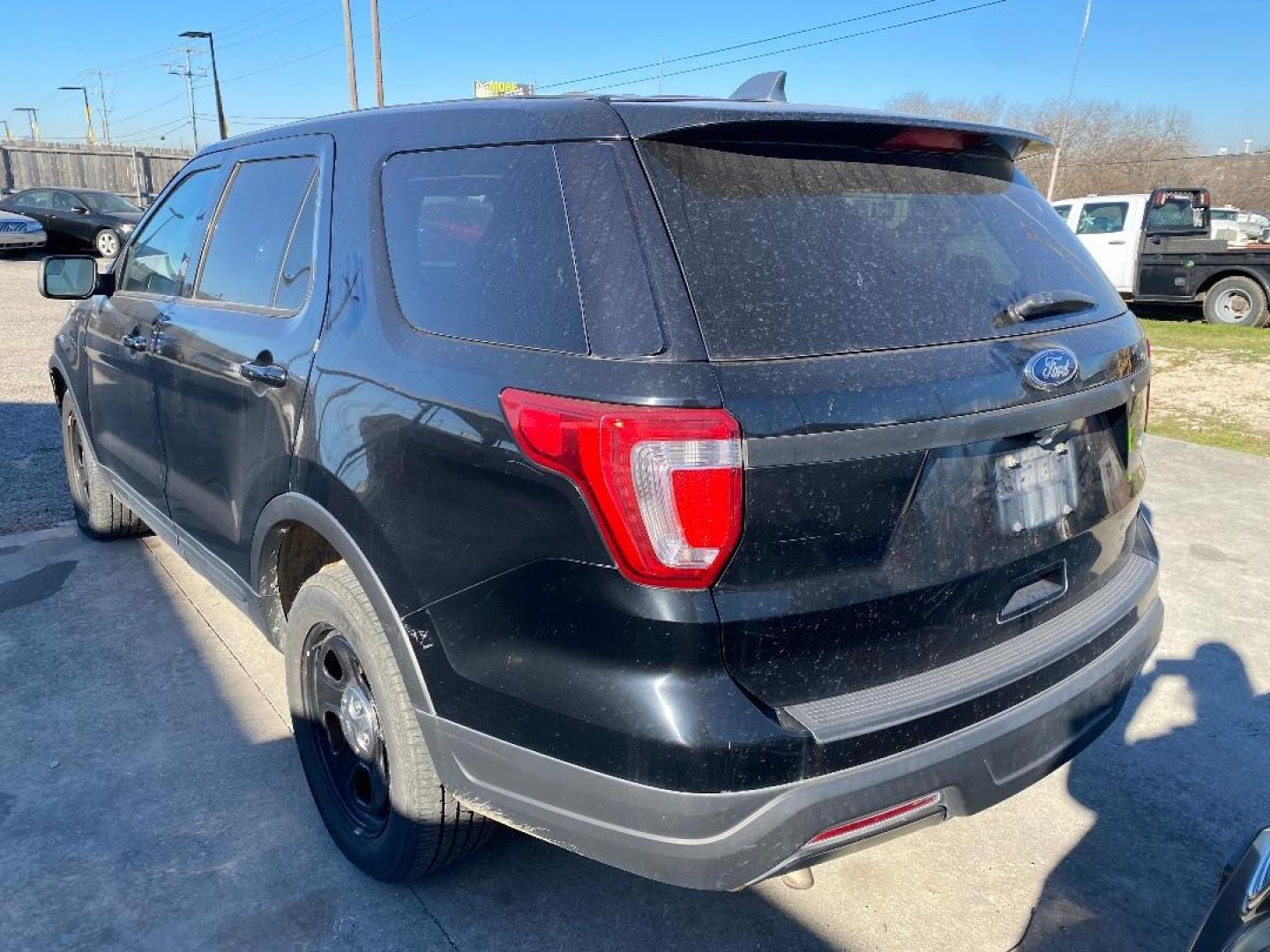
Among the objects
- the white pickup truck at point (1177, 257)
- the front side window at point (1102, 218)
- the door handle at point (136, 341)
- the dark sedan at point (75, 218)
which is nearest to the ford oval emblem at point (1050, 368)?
the door handle at point (136, 341)

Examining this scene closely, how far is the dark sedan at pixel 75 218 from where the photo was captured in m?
20.9

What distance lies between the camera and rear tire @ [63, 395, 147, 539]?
465 cm

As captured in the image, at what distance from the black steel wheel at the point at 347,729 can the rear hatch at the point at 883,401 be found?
1177mm

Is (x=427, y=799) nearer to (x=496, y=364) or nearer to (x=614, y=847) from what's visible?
(x=614, y=847)

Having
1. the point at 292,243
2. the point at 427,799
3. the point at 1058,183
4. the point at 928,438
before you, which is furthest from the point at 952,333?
the point at 1058,183

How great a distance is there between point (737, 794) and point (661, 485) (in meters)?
0.58

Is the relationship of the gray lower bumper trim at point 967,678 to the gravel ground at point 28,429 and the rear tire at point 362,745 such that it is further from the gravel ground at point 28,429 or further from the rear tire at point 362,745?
the gravel ground at point 28,429

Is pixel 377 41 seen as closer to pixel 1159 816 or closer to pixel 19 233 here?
pixel 19 233

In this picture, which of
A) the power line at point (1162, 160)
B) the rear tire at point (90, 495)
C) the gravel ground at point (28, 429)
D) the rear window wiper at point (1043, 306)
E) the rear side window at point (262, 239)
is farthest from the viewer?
the power line at point (1162, 160)

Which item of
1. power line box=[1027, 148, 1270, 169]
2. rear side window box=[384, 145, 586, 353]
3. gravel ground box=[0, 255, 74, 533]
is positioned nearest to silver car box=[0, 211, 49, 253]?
gravel ground box=[0, 255, 74, 533]

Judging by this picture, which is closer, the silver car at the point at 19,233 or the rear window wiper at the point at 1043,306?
the rear window wiper at the point at 1043,306

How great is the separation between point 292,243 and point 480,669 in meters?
1.47

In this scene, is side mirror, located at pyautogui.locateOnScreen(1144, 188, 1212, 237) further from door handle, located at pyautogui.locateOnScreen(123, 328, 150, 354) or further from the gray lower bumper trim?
door handle, located at pyautogui.locateOnScreen(123, 328, 150, 354)

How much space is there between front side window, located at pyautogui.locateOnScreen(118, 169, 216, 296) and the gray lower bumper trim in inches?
111
